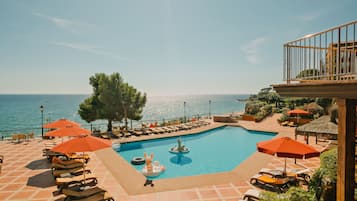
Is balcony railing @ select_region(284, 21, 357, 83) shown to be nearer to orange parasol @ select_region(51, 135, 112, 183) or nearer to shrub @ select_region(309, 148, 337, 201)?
shrub @ select_region(309, 148, 337, 201)

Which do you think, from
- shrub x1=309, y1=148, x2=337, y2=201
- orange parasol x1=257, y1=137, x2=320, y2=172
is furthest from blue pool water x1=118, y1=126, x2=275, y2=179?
shrub x1=309, y1=148, x2=337, y2=201

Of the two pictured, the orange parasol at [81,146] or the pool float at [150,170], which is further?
the pool float at [150,170]

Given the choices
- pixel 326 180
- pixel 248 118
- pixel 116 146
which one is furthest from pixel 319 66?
pixel 248 118

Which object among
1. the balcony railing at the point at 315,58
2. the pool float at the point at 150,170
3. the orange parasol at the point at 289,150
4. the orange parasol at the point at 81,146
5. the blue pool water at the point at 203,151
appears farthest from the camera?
the blue pool water at the point at 203,151

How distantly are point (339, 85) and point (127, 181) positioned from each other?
731cm

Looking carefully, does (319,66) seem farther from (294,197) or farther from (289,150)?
(289,150)

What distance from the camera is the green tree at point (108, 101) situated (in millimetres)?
19370

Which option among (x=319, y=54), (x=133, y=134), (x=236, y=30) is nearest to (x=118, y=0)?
(x=236, y=30)

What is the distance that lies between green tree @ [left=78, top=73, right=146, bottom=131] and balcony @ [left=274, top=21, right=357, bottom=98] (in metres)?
16.9

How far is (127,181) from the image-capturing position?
25.5 ft

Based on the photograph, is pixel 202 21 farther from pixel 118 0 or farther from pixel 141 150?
pixel 141 150

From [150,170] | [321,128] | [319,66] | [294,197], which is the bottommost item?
[150,170]

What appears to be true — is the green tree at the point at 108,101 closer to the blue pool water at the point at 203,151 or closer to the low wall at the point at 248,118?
the blue pool water at the point at 203,151

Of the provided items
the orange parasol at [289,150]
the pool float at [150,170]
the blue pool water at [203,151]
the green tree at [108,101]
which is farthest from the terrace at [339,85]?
the green tree at [108,101]
